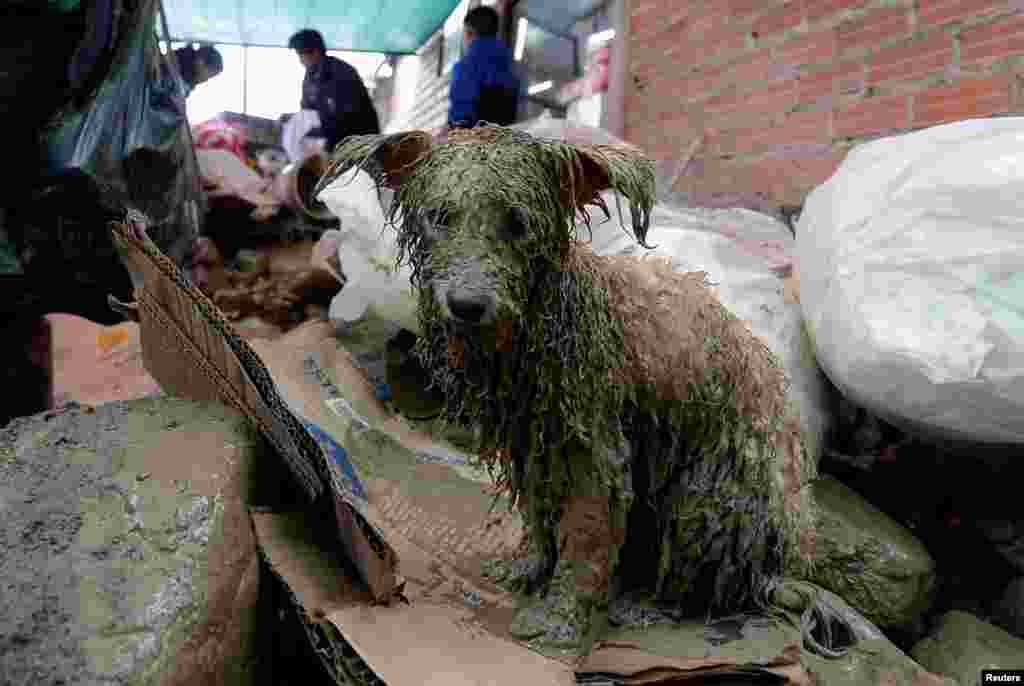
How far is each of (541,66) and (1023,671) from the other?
13.9 feet

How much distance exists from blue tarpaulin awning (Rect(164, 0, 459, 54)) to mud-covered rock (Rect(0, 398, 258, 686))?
436 centimetres

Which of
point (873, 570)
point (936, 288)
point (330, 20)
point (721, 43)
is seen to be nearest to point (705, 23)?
point (721, 43)

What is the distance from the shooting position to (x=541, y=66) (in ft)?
15.4

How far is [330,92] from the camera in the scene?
390cm

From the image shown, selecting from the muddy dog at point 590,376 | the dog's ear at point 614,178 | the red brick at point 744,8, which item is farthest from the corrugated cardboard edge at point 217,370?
the red brick at point 744,8

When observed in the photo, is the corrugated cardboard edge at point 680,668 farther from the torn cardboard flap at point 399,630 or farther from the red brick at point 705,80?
the red brick at point 705,80

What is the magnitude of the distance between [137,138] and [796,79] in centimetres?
219

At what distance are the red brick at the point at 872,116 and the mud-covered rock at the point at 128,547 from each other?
2107mm

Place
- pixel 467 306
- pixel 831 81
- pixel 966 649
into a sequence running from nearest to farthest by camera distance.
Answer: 1. pixel 467 306
2. pixel 966 649
3. pixel 831 81

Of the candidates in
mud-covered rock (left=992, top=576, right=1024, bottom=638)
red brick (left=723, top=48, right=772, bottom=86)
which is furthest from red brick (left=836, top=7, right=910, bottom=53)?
mud-covered rock (left=992, top=576, right=1024, bottom=638)

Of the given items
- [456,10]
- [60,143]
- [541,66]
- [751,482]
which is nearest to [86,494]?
[751,482]

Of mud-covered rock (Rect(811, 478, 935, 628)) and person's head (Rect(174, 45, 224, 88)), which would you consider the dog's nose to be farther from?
person's head (Rect(174, 45, 224, 88))

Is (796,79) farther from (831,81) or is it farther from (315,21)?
(315,21)

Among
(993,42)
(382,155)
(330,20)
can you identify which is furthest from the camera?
(330,20)
